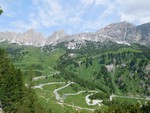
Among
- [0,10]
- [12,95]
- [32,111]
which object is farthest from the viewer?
[32,111]

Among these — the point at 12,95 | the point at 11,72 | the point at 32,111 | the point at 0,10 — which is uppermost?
the point at 0,10

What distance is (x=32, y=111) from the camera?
315 feet

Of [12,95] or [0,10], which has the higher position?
[0,10]

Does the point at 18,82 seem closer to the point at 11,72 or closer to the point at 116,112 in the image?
the point at 11,72

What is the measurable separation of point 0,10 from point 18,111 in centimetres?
4266

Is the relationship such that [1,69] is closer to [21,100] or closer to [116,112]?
[21,100]

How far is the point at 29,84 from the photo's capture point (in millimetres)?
101250

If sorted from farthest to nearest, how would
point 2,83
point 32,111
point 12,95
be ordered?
point 32,111, point 12,95, point 2,83

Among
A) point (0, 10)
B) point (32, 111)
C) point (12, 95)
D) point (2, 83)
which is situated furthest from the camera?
point (32, 111)

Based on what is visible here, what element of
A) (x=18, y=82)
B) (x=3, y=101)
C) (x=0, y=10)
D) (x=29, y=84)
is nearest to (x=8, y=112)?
(x=3, y=101)

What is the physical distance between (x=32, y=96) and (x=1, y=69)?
75.9 feet

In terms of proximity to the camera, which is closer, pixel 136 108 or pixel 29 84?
pixel 136 108

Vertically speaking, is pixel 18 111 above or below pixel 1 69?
below

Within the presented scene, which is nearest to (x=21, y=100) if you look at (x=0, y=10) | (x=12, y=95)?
(x=12, y=95)
